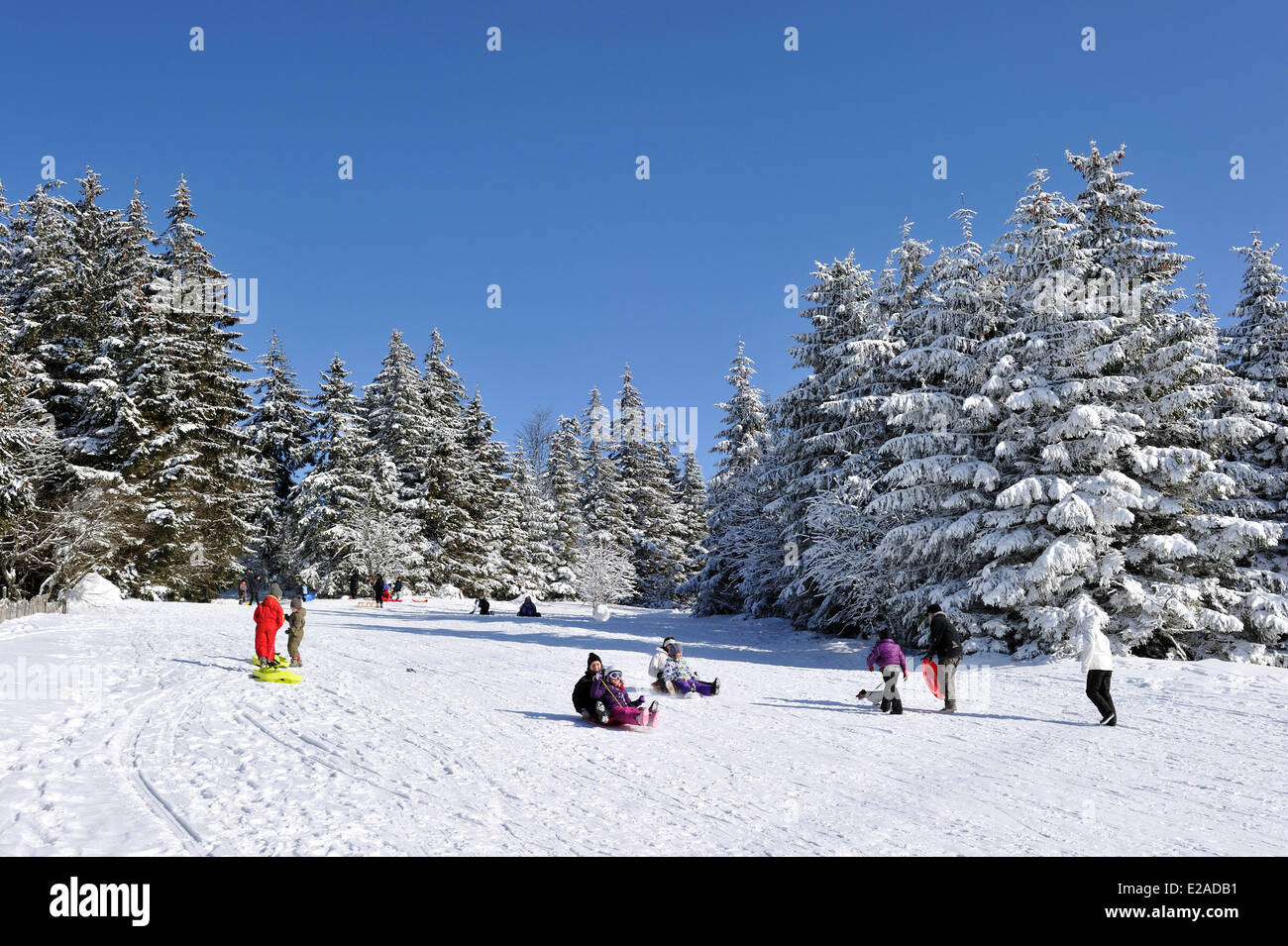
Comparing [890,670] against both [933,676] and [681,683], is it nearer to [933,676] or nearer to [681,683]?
[933,676]

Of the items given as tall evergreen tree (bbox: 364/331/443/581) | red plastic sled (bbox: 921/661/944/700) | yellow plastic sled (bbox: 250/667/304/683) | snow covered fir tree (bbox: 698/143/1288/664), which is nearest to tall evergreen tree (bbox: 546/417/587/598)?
Answer: tall evergreen tree (bbox: 364/331/443/581)

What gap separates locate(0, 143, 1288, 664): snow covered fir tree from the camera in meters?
17.0

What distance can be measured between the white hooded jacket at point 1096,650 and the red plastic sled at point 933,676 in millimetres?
2367

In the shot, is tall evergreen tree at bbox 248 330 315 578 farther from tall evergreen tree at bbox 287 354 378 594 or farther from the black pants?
the black pants

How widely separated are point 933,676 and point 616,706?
6.16 meters

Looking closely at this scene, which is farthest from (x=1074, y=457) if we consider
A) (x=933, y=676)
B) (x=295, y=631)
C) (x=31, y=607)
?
(x=31, y=607)

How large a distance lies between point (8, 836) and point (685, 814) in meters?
5.15

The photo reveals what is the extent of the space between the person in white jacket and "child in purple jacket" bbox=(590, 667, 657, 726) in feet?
20.5

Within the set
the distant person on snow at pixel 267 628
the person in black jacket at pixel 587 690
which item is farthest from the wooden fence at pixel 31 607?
the person in black jacket at pixel 587 690

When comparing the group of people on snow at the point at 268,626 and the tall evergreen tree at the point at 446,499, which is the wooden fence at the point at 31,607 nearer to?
the group of people on snow at the point at 268,626

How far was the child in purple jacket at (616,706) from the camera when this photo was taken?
10.5 metres
